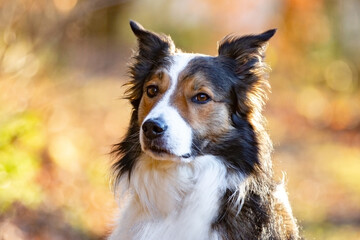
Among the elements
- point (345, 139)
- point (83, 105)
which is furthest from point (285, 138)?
point (83, 105)

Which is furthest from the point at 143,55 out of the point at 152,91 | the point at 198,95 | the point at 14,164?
the point at 14,164

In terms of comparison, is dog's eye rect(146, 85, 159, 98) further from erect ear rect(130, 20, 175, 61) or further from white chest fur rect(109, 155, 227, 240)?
Answer: white chest fur rect(109, 155, 227, 240)

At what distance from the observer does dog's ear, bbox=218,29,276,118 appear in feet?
16.2

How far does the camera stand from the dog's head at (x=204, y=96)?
4.60 meters

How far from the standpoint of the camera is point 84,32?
9.45 metres

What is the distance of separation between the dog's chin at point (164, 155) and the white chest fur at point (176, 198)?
12cm

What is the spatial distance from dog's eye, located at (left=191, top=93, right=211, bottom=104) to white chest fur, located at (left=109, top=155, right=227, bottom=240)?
45 cm

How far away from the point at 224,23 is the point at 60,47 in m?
13.4

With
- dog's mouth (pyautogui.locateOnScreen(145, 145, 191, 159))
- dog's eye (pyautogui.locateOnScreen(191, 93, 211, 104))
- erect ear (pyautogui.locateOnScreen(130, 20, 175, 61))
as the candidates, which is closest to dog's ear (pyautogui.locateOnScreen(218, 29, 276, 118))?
dog's eye (pyautogui.locateOnScreen(191, 93, 211, 104))

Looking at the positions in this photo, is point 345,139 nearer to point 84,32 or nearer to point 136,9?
point 84,32

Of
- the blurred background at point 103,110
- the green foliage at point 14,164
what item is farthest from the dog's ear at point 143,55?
the green foliage at point 14,164

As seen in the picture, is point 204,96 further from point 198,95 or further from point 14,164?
point 14,164

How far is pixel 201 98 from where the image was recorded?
15.8 ft

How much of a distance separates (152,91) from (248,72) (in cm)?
81
